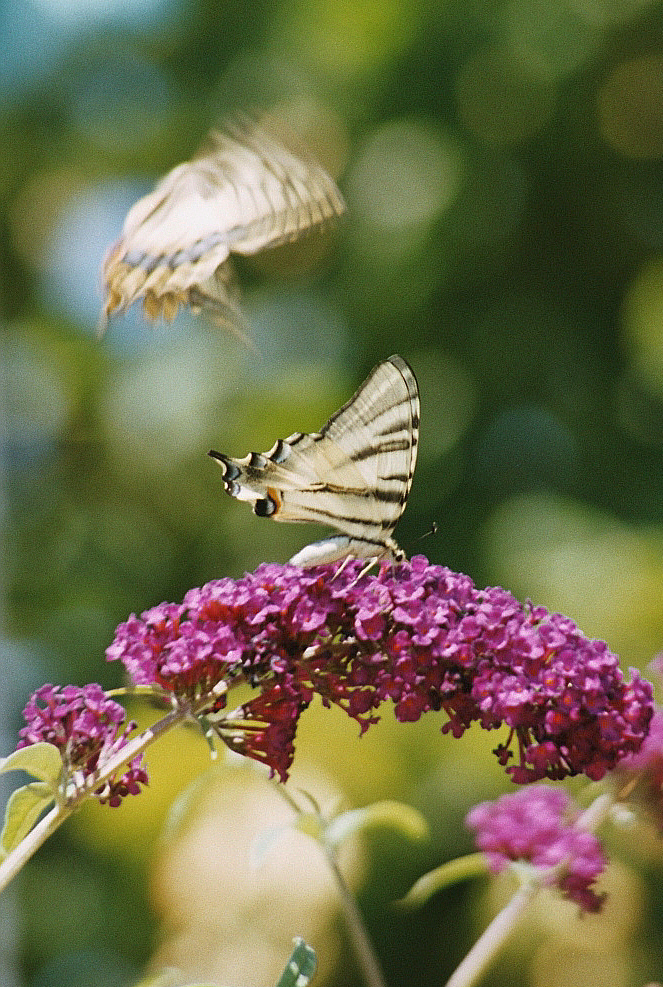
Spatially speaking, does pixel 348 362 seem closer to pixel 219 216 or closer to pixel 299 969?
pixel 219 216

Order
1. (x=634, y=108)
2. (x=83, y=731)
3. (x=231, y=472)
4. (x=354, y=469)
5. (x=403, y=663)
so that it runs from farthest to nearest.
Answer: (x=634, y=108) < (x=354, y=469) < (x=231, y=472) < (x=403, y=663) < (x=83, y=731)

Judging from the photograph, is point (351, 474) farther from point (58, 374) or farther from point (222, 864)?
point (58, 374)

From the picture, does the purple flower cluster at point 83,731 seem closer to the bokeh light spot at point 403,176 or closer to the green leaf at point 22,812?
the green leaf at point 22,812

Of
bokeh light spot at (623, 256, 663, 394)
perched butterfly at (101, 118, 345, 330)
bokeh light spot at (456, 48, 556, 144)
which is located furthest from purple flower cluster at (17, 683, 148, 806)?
bokeh light spot at (456, 48, 556, 144)

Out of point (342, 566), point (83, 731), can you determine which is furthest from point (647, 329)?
point (83, 731)

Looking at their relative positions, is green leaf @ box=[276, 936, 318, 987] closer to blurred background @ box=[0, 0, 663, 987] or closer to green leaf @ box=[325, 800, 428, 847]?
green leaf @ box=[325, 800, 428, 847]

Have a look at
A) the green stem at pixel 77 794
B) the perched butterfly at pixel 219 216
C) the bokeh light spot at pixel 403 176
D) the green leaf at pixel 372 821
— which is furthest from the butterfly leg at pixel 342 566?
the bokeh light spot at pixel 403 176

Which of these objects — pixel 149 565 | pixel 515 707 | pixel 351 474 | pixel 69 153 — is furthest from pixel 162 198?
pixel 69 153
